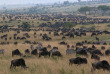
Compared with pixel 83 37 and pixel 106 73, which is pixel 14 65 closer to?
pixel 106 73

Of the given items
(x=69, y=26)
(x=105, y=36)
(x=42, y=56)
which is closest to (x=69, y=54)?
(x=42, y=56)

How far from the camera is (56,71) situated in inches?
435

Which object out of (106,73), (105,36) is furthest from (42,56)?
(105,36)

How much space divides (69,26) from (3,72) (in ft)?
202

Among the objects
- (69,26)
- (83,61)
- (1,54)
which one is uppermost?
(83,61)

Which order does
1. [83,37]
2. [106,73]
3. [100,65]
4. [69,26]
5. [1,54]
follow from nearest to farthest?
[106,73]
[100,65]
[1,54]
[83,37]
[69,26]

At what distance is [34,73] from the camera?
10.9 meters

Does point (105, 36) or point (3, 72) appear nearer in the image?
point (3, 72)

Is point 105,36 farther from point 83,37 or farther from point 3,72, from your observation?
point 3,72

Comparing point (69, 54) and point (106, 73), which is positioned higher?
point (106, 73)

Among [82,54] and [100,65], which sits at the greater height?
[100,65]

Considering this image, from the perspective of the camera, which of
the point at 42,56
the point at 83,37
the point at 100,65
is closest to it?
the point at 100,65

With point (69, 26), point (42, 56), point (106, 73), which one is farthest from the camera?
point (69, 26)

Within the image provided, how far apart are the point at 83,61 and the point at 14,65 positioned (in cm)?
493
